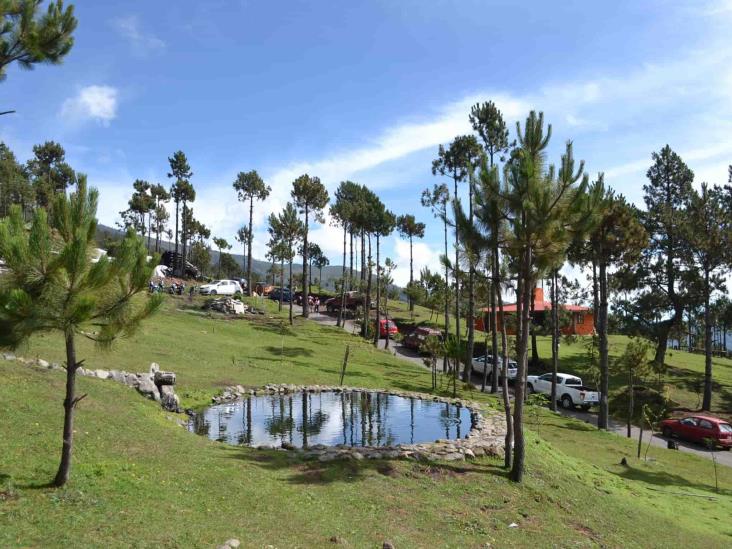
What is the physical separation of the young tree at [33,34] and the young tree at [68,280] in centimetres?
645

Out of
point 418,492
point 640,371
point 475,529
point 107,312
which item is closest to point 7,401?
point 107,312

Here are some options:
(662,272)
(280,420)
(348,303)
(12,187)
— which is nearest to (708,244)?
(662,272)

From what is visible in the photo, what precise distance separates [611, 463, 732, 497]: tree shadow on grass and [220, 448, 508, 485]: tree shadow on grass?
663 cm

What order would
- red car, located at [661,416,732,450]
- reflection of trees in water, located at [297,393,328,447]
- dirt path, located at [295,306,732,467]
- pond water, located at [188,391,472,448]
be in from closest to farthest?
pond water, located at [188,391,472,448]
reflection of trees in water, located at [297,393,328,447]
dirt path, located at [295,306,732,467]
red car, located at [661,416,732,450]

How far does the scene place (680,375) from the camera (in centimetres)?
3938

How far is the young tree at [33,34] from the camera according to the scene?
1200cm

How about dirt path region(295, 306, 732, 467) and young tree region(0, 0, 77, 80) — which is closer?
young tree region(0, 0, 77, 80)

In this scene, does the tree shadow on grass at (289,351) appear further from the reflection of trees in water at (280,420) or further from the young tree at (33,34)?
the young tree at (33,34)

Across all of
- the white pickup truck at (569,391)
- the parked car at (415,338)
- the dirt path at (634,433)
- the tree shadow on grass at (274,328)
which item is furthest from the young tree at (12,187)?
the white pickup truck at (569,391)

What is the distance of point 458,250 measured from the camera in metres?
14.9

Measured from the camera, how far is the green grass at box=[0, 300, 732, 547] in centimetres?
773

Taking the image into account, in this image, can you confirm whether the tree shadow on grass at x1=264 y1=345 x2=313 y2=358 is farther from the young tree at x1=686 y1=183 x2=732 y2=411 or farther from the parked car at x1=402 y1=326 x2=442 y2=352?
the young tree at x1=686 y1=183 x2=732 y2=411

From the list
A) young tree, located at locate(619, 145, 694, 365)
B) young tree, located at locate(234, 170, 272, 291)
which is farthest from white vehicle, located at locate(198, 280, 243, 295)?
young tree, located at locate(619, 145, 694, 365)

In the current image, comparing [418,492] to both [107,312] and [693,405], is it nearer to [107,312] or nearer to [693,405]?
[107,312]
